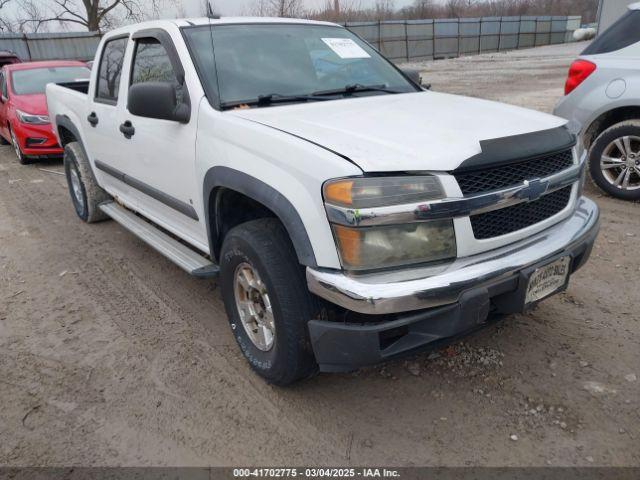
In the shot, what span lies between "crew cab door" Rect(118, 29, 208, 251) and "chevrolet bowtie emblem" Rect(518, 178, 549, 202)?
1.79 metres

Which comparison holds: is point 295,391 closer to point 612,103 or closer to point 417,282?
point 417,282

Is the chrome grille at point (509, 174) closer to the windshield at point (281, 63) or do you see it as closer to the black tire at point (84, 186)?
the windshield at point (281, 63)

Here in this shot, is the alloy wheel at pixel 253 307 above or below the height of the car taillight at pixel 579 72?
below

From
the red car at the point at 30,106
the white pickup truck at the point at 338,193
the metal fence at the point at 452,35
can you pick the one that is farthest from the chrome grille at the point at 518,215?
the metal fence at the point at 452,35

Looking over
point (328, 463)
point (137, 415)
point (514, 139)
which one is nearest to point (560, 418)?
point (328, 463)

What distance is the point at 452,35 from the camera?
2970 cm

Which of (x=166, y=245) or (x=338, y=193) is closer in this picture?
(x=338, y=193)

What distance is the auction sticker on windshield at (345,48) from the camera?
357 cm

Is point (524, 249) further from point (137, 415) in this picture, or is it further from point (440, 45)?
point (440, 45)

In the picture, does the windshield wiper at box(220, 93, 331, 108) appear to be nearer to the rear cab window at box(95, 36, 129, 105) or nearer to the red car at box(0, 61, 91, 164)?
the rear cab window at box(95, 36, 129, 105)

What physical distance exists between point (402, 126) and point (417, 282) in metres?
0.82

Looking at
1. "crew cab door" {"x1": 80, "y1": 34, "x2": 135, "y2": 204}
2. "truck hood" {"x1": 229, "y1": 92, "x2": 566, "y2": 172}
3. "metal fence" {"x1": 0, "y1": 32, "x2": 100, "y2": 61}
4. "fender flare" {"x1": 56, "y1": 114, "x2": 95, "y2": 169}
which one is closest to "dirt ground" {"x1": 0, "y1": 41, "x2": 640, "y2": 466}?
"crew cab door" {"x1": 80, "y1": 34, "x2": 135, "y2": 204}

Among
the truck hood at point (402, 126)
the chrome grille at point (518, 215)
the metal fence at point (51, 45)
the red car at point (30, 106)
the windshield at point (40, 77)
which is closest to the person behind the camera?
the truck hood at point (402, 126)

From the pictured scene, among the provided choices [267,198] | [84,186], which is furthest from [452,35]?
[267,198]
